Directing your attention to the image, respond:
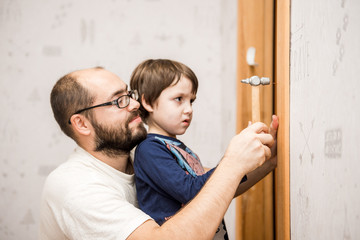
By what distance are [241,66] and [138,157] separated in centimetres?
59

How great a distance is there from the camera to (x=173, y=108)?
100 centimetres

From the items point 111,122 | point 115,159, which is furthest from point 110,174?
point 111,122

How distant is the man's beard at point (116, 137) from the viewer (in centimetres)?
98

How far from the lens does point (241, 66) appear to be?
1.16 m

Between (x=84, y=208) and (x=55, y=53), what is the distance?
1.34 meters

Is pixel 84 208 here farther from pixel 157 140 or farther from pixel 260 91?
pixel 260 91

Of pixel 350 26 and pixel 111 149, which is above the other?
pixel 350 26

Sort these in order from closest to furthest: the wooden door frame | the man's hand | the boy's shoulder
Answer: the wooden door frame, the man's hand, the boy's shoulder

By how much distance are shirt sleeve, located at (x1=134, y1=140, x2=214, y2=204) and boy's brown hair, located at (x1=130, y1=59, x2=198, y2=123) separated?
8.3 inches

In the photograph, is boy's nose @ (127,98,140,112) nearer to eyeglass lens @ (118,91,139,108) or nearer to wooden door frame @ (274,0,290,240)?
eyeglass lens @ (118,91,139,108)

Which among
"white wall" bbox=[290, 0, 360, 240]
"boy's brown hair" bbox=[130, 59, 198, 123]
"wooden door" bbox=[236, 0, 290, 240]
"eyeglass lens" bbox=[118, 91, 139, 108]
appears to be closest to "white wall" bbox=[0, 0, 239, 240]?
"wooden door" bbox=[236, 0, 290, 240]

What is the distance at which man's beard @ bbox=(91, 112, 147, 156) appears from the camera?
98cm

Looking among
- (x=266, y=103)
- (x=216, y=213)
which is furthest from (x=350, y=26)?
(x=266, y=103)

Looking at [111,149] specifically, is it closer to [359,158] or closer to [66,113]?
[66,113]
